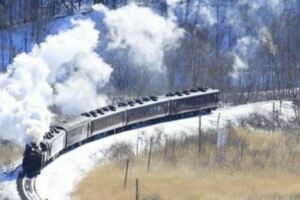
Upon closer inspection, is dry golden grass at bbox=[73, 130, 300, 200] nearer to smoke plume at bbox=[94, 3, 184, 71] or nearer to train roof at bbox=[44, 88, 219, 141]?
train roof at bbox=[44, 88, 219, 141]

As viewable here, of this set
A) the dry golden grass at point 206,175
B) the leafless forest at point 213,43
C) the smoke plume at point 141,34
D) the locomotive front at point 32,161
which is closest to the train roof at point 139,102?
the dry golden grass at point 206,175

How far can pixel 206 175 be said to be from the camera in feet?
168

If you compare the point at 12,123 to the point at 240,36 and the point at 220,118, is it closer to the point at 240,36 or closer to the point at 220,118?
the point at 220,118

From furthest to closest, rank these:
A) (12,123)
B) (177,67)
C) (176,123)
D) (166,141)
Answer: (177,67), (176,123), (166,141), (12,123)

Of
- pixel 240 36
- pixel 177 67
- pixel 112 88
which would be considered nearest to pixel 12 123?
pixel 112 88

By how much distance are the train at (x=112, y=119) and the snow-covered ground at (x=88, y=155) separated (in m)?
0.57

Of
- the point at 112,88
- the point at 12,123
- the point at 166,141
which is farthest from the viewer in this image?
the point at 112,88

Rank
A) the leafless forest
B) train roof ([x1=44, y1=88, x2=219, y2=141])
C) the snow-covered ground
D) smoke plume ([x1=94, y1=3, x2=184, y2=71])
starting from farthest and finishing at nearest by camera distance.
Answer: the leafless forest < smoke plume ([x1=94, y1=3, x2=184, y2=71]) < train roof ([x1=44, y1=88, x2=219, y2=141]) < the snow-covered ground

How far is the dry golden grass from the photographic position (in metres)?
46.2

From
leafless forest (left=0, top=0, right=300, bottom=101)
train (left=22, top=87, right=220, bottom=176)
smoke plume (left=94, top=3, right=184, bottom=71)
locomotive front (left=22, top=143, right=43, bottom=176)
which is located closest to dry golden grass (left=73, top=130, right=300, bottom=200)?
locomotive front (left=22, top=143, right=43, bottom=176)

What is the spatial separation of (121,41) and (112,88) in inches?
231

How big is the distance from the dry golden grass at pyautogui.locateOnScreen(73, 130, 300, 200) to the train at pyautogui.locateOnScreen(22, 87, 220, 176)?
8.51 feet

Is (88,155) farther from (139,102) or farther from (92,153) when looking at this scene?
(139,102)

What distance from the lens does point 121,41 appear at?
8069cm
